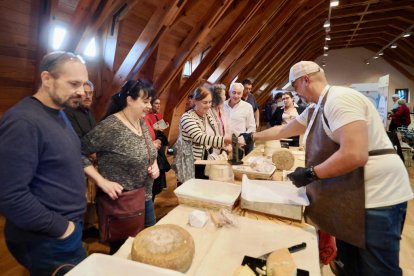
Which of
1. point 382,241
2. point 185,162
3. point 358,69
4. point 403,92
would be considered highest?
point 358,69

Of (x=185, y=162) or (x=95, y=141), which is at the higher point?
(x=95, y=141)

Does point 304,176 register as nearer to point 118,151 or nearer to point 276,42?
point 118,151

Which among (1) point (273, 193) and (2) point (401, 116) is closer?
(1) point (273, 193)

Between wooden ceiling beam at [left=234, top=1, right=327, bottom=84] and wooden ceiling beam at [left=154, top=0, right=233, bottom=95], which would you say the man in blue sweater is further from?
wooden ceiling beam at [left=234, top=1, right=327, bottom=84]

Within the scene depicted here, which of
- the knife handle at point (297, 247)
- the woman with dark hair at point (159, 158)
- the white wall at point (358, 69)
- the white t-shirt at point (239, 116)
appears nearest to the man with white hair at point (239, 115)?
the white t-shirt at point (239, 116)

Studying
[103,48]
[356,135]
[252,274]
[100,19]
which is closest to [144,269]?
[252,274]

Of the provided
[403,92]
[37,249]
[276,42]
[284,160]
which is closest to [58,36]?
[37,249]

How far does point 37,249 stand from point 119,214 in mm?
417

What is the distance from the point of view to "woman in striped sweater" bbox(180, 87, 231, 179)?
6.59 ft

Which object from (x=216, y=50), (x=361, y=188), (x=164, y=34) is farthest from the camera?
(x=216, y=50)

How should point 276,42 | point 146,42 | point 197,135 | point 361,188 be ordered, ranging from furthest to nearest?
point 276,42 → point 146,42 → point 197,135 → point 361,188

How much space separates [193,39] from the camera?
12.4 feet

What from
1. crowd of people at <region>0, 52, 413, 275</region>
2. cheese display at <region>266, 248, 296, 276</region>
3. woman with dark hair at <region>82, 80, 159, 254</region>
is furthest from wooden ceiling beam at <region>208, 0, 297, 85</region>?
cheese display at <region>266, 248, 296, 276</region>

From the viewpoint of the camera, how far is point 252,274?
0.75 m
